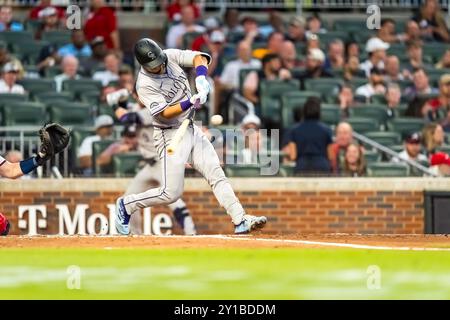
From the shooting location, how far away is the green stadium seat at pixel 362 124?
69.2ft

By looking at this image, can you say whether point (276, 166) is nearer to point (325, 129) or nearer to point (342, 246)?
point (325, 129)

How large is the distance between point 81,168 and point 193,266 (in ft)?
20.8

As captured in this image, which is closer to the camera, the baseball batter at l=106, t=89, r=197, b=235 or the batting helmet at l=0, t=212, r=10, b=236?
the batting helmet at l=0, t=212, r=10, b=236

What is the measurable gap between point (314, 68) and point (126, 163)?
403 cm

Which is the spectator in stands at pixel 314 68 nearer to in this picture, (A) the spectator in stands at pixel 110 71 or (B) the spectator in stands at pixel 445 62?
(B) the spectator in stands at pixel 445 62

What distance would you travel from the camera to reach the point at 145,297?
11758 millimetres

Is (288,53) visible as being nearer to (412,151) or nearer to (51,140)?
(412,151)

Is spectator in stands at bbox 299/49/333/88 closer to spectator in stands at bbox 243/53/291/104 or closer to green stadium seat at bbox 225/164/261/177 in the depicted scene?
spectator in stands at bbox 243/53/291/104

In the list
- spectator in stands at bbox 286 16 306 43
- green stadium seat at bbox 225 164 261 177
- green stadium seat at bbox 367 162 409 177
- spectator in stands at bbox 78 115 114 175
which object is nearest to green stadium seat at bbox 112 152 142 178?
spectator in stands at bbox 78 115 114 175

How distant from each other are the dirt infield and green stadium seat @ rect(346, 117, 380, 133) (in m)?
5.35

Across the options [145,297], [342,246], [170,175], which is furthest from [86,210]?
[145,297]

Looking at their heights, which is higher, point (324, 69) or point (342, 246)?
point (324, 69)

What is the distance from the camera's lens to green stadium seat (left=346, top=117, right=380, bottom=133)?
21078 millimetres
